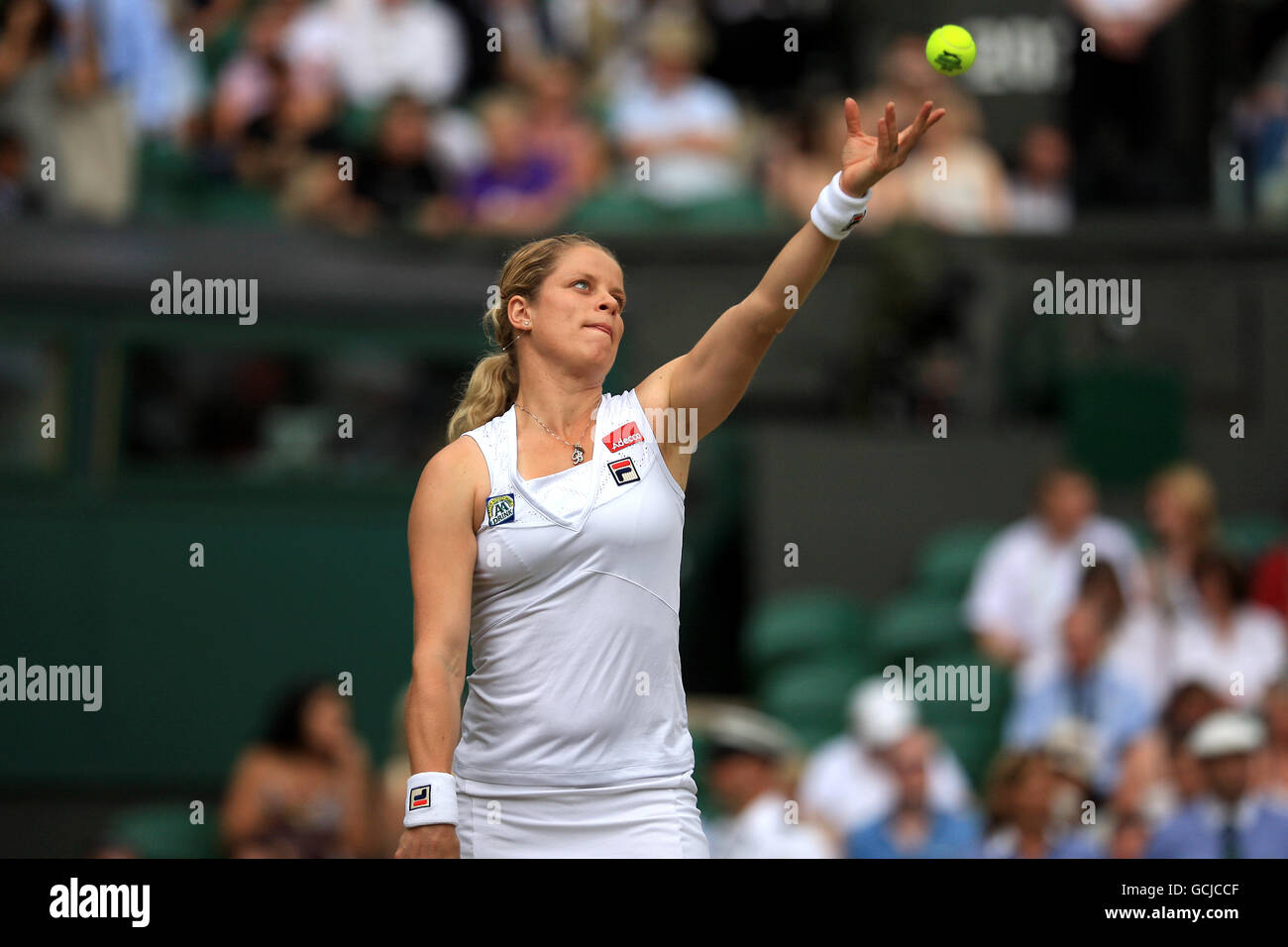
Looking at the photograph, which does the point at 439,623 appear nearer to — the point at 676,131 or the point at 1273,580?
the point at 1273,580

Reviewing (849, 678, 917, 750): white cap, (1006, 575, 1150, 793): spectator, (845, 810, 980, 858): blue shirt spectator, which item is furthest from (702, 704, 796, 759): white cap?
(1006, 575, 1150, 793): spectator

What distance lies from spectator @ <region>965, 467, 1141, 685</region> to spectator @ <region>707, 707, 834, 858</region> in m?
1.30

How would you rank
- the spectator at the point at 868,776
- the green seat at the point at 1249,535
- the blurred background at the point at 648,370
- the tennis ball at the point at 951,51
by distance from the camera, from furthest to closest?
the green seat at the point at 1249,535
the blurred background at the point at 648,370
the spectator at the point at 868,776
the tennis ball at the point at 951,51

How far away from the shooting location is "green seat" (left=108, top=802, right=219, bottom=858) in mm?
6839

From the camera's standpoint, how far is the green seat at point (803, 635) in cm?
806

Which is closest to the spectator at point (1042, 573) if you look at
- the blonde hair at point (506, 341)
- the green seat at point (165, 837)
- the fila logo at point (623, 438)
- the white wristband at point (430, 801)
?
the green seat at point (165, 837)

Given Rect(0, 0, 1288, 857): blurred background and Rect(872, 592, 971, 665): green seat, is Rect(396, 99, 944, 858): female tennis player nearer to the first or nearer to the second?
Rect(0, 0, 1288, 857): blurred background

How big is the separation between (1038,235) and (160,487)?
157 inches

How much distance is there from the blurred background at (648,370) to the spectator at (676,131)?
0.02 m

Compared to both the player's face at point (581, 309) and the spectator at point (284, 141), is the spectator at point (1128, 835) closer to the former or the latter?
the player's face at point (581, 309)

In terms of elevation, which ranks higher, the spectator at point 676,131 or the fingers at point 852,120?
the spectator at point 676,131

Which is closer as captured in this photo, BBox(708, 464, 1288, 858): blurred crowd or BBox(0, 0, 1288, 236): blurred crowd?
BBox(708, 464, 1288, 858): blurred crowd

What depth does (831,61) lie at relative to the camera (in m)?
10.1

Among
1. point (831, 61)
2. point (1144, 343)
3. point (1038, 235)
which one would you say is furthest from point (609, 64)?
point (1144, 343)
